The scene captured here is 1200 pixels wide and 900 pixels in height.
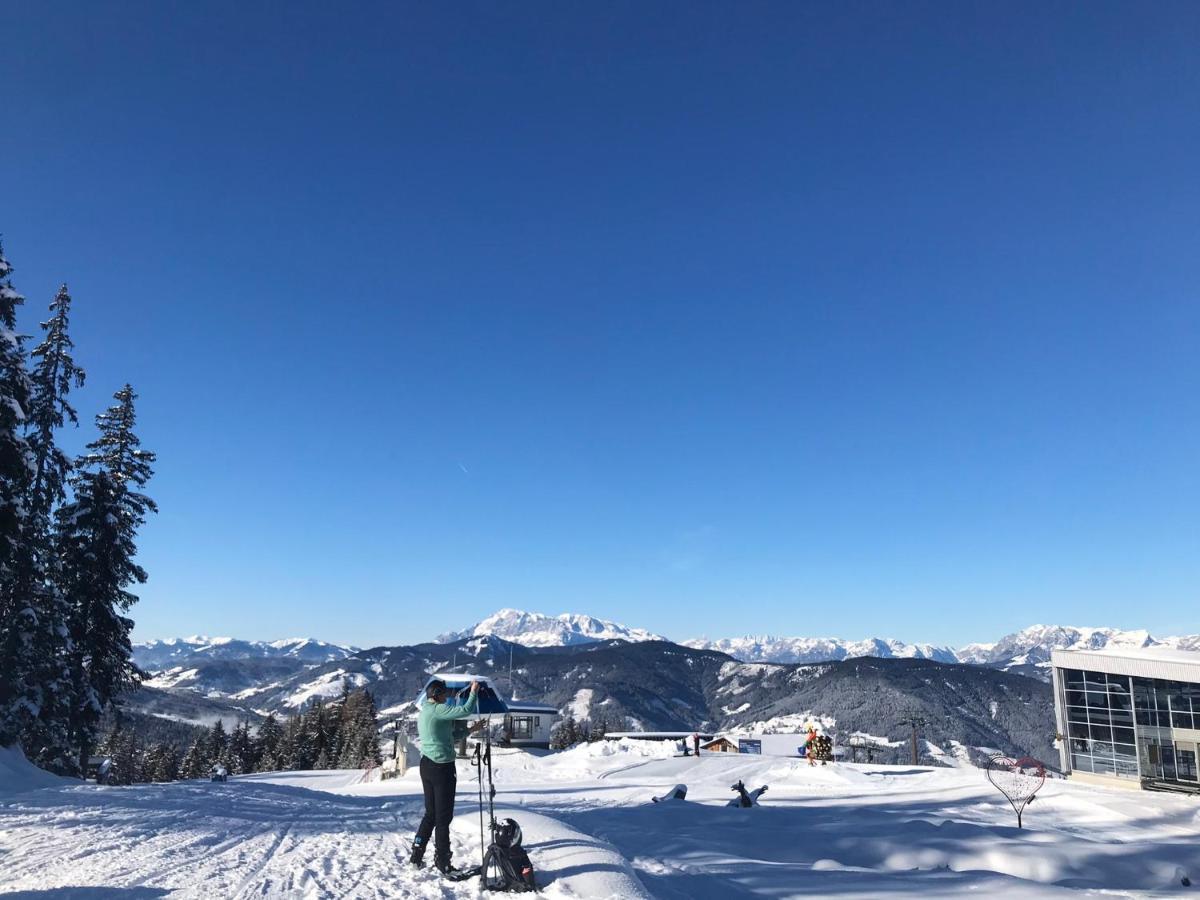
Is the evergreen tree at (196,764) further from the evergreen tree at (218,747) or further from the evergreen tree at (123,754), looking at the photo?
the evergreen tree at (123,754)

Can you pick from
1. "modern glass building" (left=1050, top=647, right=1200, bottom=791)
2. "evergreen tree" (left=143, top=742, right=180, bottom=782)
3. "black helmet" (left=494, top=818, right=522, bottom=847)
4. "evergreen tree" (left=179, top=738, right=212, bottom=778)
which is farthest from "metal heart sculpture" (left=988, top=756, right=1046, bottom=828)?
"evergreen tree" (left=143, top=742, right=180, bottom=782)

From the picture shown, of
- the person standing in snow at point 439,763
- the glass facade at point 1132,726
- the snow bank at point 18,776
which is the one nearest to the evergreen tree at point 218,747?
the snow bank at point 18,776

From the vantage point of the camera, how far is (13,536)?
20047 mm

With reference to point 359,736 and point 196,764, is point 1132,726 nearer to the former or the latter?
point 359,736

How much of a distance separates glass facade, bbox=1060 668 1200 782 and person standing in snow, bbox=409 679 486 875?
38.6 m

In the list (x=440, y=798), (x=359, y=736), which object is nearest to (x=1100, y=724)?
(x=440, y=798)

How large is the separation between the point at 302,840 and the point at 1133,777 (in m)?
38.7

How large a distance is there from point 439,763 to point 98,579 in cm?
2587

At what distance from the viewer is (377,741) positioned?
6325 centimetres

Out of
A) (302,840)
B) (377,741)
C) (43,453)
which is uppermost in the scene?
(43,453)

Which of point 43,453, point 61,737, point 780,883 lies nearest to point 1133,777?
point 780,883

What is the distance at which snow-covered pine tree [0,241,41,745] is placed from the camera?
19.6 m

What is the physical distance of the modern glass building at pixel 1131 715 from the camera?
112 feet

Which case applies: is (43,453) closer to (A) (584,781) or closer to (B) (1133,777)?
(A) (584,781)
